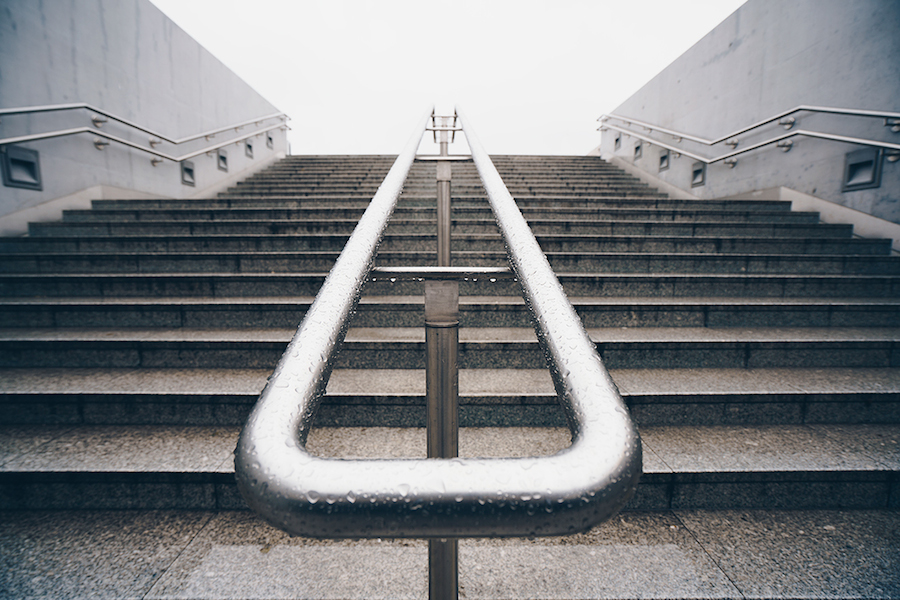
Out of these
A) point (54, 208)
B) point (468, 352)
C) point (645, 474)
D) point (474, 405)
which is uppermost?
point (54, 208)

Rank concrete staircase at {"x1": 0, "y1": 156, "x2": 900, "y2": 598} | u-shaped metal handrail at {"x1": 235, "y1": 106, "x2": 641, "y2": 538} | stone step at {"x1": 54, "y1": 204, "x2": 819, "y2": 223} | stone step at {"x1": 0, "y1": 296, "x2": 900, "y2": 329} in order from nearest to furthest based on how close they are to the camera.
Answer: u-shaped metal handrail at {"x1": 235, "y1": 106, "x2": 641, "y2": 538}
concrete staircase at {"x1": 0, "y1": 156, "x2": 900, "y2": 598}
stone step at {"x1": 0, "y1": 296, "x2": 900, "y2": 329}
stone step at {"x1": 54, "y1": 204, "x2": 819, "y2": 223}

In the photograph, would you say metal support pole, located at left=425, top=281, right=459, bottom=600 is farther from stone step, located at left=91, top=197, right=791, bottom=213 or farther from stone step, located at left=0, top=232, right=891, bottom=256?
stone step, located at left=91, top=197, right=791, bottom=213

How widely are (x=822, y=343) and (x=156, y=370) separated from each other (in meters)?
3.51

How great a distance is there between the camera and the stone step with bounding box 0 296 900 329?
233cm

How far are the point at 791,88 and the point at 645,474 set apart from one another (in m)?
4.89

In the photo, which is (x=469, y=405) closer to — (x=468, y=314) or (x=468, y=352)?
(x=468, y=352)

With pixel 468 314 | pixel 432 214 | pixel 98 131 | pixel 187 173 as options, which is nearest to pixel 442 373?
pixel 468 314

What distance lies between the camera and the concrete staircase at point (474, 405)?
1.22m

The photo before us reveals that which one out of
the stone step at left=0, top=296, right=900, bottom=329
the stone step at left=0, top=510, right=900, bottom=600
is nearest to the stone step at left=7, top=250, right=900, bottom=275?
the stone step at left=0, top=296, right=900, bottom=329

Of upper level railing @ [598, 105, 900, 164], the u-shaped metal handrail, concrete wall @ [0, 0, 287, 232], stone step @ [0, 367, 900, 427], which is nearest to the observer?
the u-shaped metal handrail

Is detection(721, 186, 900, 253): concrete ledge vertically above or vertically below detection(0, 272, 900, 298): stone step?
above

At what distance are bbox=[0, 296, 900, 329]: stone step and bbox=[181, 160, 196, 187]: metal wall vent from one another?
3800 mm

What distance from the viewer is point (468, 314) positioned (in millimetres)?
2350

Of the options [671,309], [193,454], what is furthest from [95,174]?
[671,309]
